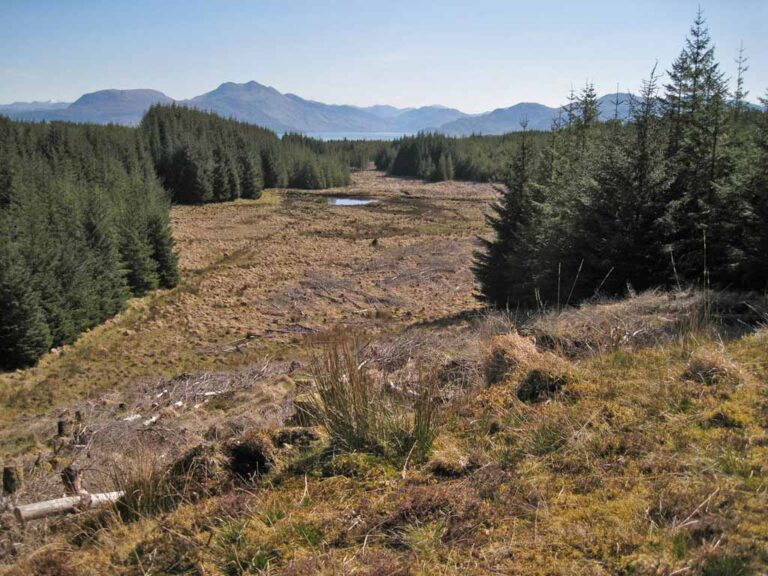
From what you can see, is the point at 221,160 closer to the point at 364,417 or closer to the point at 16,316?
the point at 16,316

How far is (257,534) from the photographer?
3227 millimetres

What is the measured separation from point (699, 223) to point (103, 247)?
80.2 feet

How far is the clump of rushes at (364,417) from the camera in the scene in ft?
13.2

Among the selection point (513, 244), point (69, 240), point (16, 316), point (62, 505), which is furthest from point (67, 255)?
→ point (62, 505)

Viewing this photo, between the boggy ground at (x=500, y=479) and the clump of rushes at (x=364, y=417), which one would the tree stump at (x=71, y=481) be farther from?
the clump of rushes at (x=364, y=417)

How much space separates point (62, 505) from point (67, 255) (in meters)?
20.4

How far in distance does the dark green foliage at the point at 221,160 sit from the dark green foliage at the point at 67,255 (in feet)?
68.3

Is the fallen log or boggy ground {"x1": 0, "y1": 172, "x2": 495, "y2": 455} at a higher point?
the fallen log

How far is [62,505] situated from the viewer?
4254 mm

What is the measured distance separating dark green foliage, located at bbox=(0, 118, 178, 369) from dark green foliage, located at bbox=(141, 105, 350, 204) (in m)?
20.8

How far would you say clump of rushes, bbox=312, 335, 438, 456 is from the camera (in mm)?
4023

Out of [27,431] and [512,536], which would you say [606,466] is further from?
[27,431]

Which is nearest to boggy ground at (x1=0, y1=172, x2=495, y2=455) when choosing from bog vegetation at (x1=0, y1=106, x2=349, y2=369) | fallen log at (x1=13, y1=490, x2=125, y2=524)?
bog vegetation at (x1=0, y1=106, x2=349, y2=369)

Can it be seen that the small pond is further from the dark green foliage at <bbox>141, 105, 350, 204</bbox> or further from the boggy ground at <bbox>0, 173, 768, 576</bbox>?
the boggy ground at <bbox>0, 173, 768, 576</bbox>
